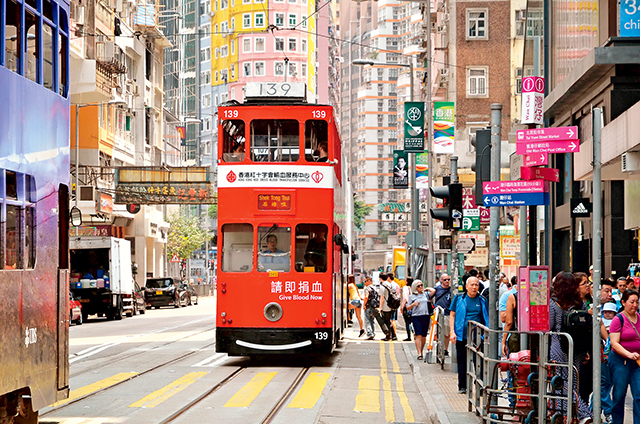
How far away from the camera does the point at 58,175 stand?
9.91 m

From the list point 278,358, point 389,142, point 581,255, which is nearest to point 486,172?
point 278,358

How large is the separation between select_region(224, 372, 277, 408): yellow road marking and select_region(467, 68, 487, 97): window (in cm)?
3857

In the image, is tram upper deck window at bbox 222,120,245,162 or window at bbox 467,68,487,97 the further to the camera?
window at bbox 467,68,487,97

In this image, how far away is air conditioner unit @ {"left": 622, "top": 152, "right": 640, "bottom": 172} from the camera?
14781 mm

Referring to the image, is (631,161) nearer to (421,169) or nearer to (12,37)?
(12,37)

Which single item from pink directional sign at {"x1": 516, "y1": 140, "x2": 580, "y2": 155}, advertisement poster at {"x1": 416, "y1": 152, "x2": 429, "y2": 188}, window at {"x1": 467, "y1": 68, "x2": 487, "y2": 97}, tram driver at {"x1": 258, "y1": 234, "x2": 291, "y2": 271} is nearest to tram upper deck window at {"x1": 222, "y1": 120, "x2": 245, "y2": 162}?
tram driver at {"x1": 258, "y1": 234, "x2": 291, "y2": 271}

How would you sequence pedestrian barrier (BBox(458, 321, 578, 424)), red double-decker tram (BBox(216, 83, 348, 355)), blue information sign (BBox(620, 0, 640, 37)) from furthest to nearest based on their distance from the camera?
red double-decker tram (BBox(216, 83, 348, 355)) < blue information sign (BBox(620, 0, 640, 37)) < pedestrian barrier (BBox(458, 321, 578, 424))

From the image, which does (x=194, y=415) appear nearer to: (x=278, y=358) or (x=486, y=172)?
(x=486, y=172)

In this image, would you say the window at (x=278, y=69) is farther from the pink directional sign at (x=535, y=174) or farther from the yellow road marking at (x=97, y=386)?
the pink directional sign at (x=535, y=174)

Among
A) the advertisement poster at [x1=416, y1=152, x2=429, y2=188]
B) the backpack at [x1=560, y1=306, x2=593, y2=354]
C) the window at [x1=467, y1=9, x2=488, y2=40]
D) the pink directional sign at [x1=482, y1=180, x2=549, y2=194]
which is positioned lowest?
the backpack at [x1=560, y1=306, x2=593, y2=354]

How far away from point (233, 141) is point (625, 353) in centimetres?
1011

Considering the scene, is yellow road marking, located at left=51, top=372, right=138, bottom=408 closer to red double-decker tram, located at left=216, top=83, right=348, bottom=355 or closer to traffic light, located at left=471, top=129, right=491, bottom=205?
red double-decker tram, located at left=216, top=83, right=348, bottom=355

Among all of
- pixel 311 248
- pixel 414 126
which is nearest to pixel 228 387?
pixel 311 248

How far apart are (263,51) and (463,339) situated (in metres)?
96.3
